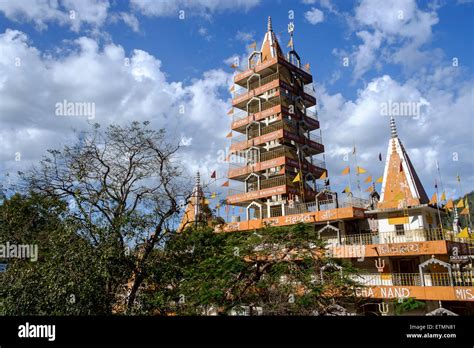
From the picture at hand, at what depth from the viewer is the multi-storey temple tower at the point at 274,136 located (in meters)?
25.2

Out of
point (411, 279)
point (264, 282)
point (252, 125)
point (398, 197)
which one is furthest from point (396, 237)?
point (252, 125)

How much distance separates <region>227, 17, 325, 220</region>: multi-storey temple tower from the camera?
2525 cm

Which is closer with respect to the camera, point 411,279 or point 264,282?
point 264,282

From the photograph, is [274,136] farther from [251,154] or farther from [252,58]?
[252,58]

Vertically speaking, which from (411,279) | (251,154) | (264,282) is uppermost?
(251,154)

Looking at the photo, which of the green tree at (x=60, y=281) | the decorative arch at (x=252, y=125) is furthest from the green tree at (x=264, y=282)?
the decorative arch at (x=252, y=125)

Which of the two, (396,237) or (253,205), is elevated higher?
(253,205)

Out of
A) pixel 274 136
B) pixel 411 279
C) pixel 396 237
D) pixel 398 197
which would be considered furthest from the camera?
pixel 274 136

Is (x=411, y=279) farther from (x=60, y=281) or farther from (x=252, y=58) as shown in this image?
(x=252, y=58)

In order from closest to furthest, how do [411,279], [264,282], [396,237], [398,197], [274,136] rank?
1. [264,282]
2. [411,279]
3. [396,237]
4. [398,197]
5. [274,136]

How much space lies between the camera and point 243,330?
16.5 ft

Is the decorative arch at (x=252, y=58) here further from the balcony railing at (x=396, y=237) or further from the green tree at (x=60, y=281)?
the green tree at (x=60, y=281)

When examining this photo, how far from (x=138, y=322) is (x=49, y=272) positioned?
475cm

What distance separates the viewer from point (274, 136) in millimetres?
25891
